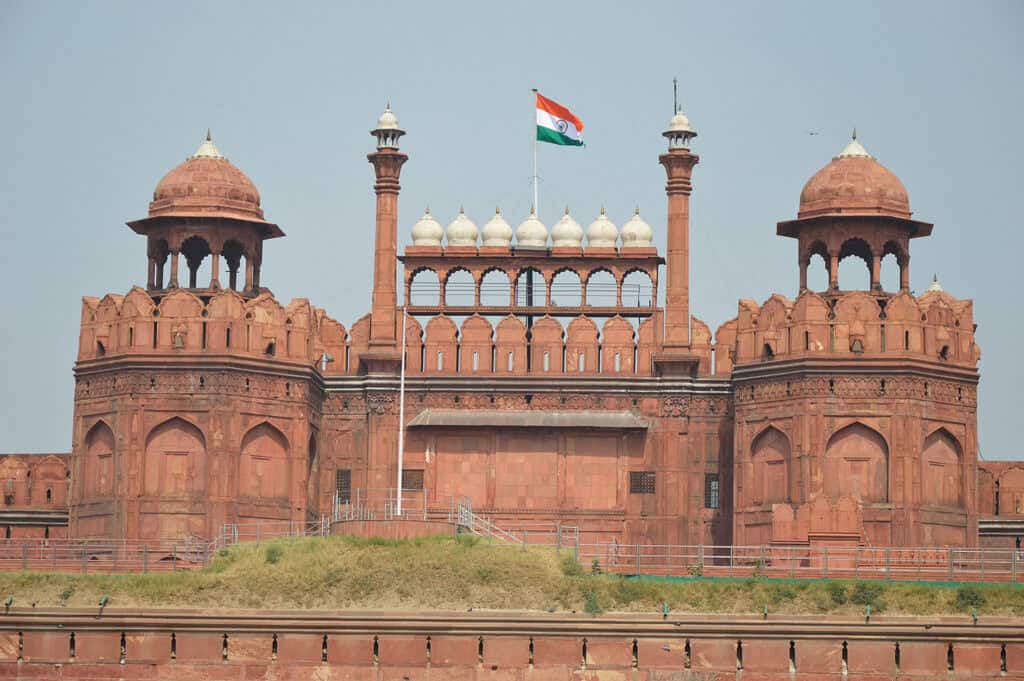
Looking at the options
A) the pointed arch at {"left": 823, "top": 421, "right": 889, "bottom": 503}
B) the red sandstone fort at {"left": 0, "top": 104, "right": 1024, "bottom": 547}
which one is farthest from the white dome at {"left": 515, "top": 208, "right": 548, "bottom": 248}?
the pointed arch at {"left": 823, "top": 421, "right": 889, "bottom": 503}

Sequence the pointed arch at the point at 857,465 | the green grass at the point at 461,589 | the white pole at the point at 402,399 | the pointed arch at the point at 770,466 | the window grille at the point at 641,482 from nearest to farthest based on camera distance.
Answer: the green grass at the point at 461,589 < the pointed arch at the point at 857,465 < the pointed arch at the point at 770,466 < the white pole at the point at 402,399 < the window grille at the point at 641,482

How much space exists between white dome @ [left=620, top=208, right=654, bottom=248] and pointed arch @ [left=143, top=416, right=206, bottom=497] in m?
12.8

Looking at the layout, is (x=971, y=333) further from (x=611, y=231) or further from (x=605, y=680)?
(x=605, y=680)

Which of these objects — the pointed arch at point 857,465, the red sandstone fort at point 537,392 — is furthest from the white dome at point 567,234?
the pointed arch at point 857,465

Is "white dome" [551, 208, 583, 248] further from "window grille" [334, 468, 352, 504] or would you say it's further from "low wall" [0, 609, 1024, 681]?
"low wall" [0, 609, 1024, 681]

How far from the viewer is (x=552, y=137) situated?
77.8 m

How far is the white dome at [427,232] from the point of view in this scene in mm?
78750

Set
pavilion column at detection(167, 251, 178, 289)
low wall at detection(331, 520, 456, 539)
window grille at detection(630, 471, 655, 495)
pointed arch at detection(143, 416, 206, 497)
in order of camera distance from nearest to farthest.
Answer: low wall at detection(331, 520, 456, 539), pointed arch at detection(143, 416, 206, 497), window grille at detection(630, 471, 655, 495), pavilion column at detection(167, 251, 178, 289)

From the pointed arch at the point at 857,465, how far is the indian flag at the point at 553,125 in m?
11.3

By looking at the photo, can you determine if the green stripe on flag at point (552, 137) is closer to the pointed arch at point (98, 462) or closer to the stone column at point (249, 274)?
the stone column at point (249, 274)

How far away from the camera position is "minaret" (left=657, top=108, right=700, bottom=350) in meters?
76.8

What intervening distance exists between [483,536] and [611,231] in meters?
11.3

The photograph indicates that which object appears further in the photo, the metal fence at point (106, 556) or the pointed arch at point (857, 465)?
the pointed arch at point (857, 465)

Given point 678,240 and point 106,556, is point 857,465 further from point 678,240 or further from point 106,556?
point 106,556
